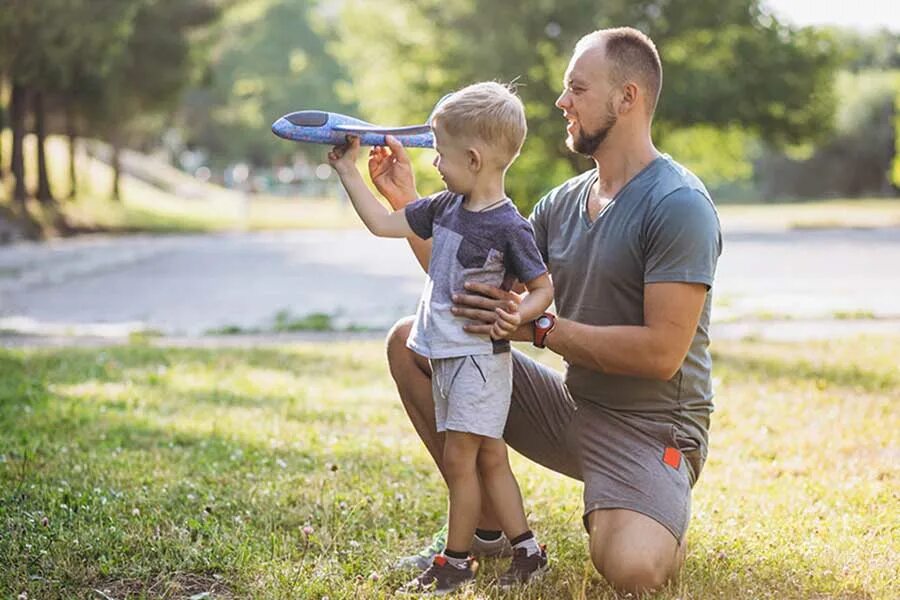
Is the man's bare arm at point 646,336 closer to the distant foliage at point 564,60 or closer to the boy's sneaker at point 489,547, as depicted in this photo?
the boy's sneaker at point 489,547

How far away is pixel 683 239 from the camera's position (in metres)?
3.76

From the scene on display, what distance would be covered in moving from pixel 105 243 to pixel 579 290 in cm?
2189

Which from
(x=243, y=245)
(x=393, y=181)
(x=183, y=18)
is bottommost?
(x=243, y=245)

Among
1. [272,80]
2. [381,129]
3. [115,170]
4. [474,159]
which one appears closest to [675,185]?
[474,159]

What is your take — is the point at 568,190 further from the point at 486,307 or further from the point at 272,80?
the point at 272,80

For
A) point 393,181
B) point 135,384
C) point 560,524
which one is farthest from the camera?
point 135,384

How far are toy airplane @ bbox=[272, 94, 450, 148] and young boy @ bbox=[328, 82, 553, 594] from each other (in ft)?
0.82

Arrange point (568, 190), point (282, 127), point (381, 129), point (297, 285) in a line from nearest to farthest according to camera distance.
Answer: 1. point (282, 127)
2. point (381, 129)
3. point (568, 190)
4. point (297, 285)

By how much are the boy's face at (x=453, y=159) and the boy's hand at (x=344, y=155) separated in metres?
0.50

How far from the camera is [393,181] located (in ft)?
14.1

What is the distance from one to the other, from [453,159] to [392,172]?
0.64m

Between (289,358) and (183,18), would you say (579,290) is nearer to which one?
(289,358)

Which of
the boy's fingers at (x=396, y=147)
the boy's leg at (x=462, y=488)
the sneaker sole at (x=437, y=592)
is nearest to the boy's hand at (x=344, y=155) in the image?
the boy's fingers at (x=396, y=147)

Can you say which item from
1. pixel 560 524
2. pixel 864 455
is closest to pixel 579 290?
pixel 560 524
